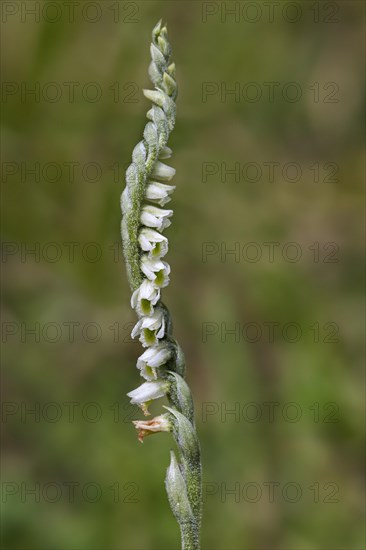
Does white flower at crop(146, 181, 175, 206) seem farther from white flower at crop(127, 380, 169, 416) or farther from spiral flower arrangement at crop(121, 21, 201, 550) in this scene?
white flower at crop(127, 380, 169, 416)

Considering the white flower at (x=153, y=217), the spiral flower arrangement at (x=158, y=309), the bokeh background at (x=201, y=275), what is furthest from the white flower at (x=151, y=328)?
the bokeh background at (x=201, y=275)

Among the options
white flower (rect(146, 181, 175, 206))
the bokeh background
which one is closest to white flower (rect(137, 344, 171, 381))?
white flower (rect(146, 181, 175, 206))

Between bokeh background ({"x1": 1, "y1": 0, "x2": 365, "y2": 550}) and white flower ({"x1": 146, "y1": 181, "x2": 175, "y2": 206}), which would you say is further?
bokeh background ({"x1": 1, "y1": 0, "x2": 365, "y2": 550})

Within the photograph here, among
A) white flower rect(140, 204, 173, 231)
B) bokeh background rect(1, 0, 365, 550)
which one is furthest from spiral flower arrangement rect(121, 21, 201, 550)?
bokeh background rect(1, 0, 365, 550)

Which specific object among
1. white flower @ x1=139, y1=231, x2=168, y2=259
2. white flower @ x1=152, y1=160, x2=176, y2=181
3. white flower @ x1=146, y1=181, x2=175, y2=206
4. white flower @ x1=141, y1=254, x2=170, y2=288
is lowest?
white flower @ x1=141, y1=254, x2=170, y2=288

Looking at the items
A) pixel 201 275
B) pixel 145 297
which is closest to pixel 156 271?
pixel 145 297

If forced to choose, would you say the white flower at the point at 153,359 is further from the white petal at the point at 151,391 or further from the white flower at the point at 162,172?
the white flower at the point at 162,172

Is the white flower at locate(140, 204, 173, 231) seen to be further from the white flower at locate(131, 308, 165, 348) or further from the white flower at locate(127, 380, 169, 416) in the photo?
the white flower at locate(127, 380, 169, 416)

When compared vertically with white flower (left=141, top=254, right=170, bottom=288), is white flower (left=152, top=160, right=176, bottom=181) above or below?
above
